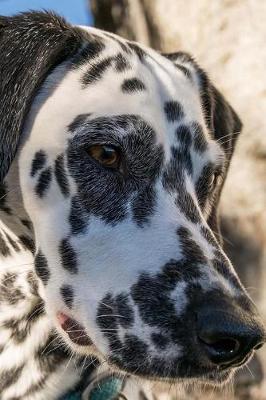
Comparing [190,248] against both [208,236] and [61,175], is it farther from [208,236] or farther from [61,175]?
[61,175]

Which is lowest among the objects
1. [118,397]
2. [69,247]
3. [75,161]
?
[118,397]

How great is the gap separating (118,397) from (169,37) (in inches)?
92.0

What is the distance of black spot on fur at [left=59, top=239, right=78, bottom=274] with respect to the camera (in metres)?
3.20

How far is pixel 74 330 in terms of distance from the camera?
324 cm

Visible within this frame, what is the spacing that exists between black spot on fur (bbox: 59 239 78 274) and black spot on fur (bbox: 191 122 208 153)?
2.09ft

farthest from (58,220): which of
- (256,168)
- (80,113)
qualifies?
(256,168)

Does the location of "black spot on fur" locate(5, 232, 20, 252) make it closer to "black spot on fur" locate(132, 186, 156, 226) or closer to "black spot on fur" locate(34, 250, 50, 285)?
"black spot on fur" locate(34, 250, 50, 285)

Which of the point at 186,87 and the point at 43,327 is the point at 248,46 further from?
the point at 43,327

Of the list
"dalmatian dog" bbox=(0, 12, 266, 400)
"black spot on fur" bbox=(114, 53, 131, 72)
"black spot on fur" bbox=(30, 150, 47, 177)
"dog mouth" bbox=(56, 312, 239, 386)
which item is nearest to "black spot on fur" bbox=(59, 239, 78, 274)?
"dalmatian dog" bbox=(0, 12, 266, 400)

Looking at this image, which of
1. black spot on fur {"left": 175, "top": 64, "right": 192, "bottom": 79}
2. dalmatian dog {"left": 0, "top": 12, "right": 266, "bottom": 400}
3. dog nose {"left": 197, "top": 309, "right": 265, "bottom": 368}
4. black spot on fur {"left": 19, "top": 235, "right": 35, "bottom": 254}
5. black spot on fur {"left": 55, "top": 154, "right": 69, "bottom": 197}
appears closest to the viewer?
dog nose {"left": 197, "top": 309, "right": 265, "bottom": 368}

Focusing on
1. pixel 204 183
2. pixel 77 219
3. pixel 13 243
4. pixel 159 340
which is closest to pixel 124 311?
pixel 159 340

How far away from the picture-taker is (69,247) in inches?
127

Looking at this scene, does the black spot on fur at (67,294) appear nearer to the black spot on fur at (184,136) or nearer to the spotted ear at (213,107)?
the black spot on fur at (184,136)

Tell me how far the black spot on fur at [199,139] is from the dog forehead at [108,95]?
4 cm
